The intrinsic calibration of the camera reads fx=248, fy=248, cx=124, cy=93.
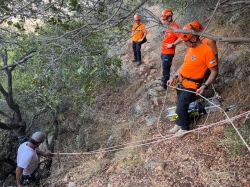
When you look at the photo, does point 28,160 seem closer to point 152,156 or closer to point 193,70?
point 152,156

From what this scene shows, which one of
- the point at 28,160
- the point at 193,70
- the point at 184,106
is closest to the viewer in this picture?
the point at 193,70

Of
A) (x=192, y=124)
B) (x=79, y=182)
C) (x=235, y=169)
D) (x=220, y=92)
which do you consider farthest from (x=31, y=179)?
(x=220, y=92)

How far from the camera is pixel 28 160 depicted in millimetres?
4031

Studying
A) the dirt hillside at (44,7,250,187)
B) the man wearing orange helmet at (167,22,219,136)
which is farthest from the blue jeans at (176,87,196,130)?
the dirt hillside at (44,7,250,187)

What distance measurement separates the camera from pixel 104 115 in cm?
606

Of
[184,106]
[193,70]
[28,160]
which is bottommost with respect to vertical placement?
[28,160]

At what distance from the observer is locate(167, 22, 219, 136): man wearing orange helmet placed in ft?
10.6

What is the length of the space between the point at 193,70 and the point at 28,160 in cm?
295

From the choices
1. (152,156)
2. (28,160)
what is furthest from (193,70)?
(28,160)

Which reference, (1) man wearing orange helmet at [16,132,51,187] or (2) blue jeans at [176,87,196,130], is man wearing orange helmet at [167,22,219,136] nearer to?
(2) blue jeans at [176,87,196,130]

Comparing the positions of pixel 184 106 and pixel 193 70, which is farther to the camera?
pixel 184 106

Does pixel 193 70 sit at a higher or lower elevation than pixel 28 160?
higher

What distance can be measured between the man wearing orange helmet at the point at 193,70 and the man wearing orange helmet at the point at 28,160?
2405 millimetres

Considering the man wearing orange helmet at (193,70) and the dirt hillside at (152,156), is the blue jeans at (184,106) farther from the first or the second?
the dirt hillside at (152,156)
